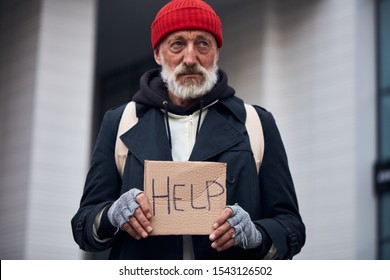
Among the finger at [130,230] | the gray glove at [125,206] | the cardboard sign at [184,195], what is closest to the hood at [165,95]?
the cardboard sign at [184,195]

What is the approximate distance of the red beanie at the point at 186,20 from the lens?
213 inches

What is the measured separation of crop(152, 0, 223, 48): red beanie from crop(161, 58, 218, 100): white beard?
18 cm

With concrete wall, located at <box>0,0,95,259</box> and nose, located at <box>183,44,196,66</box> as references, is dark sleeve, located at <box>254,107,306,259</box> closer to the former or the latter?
nose, located at <box>183,44,196,66</box>

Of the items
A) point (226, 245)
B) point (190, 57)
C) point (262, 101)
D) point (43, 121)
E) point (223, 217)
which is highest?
point (262, 101)

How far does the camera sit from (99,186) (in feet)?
17.4

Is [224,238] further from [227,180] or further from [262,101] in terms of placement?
[262,101]

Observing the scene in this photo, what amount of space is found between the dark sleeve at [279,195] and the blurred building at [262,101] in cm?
1149

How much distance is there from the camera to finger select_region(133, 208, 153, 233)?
191 inches

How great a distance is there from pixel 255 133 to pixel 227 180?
32 cm

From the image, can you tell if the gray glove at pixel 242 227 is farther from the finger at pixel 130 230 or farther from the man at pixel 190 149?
the finger at pixel 130 230

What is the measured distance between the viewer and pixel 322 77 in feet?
62.3

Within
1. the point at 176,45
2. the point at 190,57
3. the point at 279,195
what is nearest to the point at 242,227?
the point at 279,195

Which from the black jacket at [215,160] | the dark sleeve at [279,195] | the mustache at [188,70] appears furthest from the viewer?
the mustache at [188,70]
